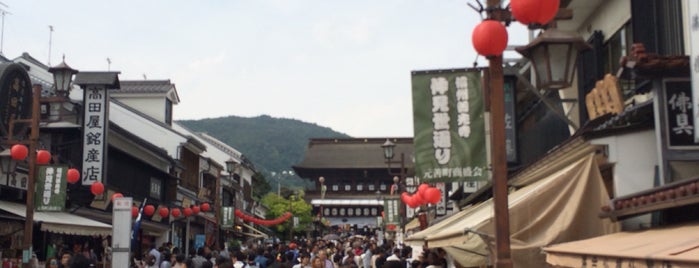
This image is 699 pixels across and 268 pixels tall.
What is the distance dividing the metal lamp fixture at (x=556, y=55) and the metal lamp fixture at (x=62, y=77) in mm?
11370

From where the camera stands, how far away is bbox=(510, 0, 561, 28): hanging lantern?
755cm

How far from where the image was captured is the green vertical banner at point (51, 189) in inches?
806

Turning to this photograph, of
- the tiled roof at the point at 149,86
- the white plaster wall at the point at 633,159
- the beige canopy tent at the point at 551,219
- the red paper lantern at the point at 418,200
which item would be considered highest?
the tiled roof at the point at 149,86

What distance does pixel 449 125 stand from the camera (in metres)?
14.8

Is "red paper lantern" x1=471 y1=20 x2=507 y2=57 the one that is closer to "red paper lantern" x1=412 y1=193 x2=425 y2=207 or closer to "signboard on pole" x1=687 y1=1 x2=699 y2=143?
"signboard on pole" x1=687 y1=1 x2=699 y2=143

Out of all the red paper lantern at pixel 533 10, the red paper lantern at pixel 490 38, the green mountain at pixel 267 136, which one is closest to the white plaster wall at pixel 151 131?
the red paper lantern at pixel 490 38

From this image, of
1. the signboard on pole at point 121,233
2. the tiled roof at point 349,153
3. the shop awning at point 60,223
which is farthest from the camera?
the tiled roof at point 349,153

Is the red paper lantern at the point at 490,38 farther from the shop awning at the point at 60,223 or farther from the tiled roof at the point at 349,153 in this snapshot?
the tiled roof at the point at 349,153

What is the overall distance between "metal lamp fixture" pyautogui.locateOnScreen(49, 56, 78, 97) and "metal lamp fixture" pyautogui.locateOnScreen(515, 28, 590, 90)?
37.3ft

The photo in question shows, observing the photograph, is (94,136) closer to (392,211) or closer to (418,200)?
(418,200)

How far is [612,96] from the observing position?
37.3 ft

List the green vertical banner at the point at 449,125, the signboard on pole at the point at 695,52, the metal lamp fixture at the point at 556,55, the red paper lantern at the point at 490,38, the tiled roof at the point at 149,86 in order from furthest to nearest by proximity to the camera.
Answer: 1. the tiled roof at the point at 149,86
2. the green vertical banner at the point at 449,125
3. the metal lamp fixture at the point at 556,55
4. the signboard on pole at the point at 695,52
5. the red paper lantern at the point at 490,38

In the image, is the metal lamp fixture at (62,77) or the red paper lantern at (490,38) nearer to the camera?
the red paper lantern at (490,38)

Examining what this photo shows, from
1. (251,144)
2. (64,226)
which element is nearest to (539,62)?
(64,226)
